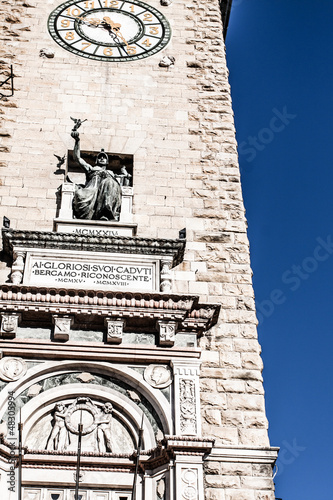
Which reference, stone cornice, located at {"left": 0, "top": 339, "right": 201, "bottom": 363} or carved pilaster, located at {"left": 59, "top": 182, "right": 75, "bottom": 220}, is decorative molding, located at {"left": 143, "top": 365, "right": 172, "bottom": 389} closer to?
stone cornice, located at {"left": 0, "top": 339, "right": 201, "bottom": 363}

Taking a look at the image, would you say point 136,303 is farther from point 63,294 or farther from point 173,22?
point 173,22

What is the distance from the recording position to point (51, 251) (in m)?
11.5

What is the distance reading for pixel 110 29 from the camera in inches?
665

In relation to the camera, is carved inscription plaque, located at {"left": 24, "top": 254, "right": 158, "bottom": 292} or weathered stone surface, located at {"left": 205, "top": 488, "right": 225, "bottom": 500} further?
carved inscription plaque, located at {"left": 24, "top": 254, "right": 158, "bottom": 292}

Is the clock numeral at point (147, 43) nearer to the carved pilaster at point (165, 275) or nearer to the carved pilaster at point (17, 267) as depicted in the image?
the carved pilaster at point (165, 275)

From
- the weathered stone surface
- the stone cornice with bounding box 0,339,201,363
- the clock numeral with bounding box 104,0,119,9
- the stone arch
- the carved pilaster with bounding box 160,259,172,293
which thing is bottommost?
the weathered stone surface

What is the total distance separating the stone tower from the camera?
31.4 ft

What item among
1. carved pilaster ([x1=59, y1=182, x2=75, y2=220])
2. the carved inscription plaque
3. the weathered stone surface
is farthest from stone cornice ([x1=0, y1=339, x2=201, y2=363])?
carved pilaster ([x1=59, y1=182, x2=75, y2=220])

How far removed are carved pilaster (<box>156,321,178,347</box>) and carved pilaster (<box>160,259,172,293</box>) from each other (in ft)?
1.83

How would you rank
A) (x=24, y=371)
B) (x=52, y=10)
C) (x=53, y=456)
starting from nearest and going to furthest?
(x=53, y=456) → (x=24, y=371) → (x=52, y=10)

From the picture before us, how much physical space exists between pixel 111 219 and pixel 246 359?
358cm

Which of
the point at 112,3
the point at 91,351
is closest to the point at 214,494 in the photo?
the point at 91,351

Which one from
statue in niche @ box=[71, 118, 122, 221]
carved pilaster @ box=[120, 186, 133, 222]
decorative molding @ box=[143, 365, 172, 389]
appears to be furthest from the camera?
carved pilaster @ box=[120, 186, 133, 222]

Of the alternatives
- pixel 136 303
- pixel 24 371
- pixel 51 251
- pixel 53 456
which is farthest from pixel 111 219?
pixel 53 456
